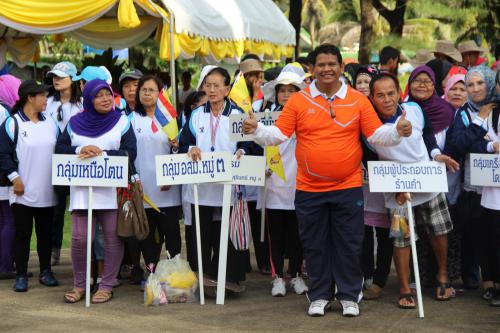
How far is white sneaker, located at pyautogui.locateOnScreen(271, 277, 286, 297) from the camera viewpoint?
27.6 feet

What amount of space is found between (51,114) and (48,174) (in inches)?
52.4

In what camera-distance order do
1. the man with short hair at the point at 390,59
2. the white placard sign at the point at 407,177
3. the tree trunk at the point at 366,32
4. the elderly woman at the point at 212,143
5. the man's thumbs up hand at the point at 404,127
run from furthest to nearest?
the tree trunk at the point at 366,32, the man with short hair at the point at 390,59, the elderly woman at the point at 212,143, the white placard sign at the point at 407,177, the man's thumbs up hand at the point at 404,127

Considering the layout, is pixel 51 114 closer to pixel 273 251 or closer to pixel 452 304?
pixel 273 251

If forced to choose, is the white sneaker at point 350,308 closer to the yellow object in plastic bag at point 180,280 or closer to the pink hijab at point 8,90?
the yellow object in plastic bag at point 180,280

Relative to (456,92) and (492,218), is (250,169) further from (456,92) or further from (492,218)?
(456,92)

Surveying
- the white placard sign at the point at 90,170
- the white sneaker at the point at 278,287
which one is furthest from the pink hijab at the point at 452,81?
the white placard sign at the point at 90,170

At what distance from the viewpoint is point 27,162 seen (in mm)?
8617

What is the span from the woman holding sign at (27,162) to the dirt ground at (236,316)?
1.70 feet

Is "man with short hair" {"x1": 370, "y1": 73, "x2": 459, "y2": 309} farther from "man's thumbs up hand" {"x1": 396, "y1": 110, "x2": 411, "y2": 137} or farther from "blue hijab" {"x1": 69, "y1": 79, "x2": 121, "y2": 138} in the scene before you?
"blue hijab" {"x1": 69, "y1": 79, "x2": 121, "y2": 138}

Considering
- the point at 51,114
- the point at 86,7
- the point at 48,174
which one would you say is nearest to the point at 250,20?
the point at 86,7

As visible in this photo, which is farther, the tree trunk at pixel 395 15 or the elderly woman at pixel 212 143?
the tree trunk at pixel 395 15

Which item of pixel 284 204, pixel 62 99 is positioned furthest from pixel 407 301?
pixel 62 99

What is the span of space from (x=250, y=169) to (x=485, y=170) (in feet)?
6.30

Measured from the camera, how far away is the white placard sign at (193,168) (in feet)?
26.5
